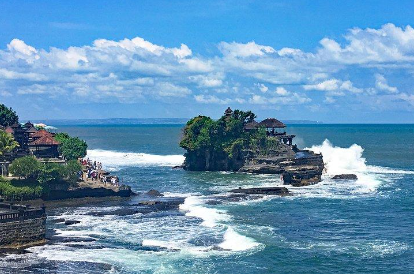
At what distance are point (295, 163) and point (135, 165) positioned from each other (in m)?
35.9

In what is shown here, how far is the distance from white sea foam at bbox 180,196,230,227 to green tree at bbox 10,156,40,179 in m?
17.4

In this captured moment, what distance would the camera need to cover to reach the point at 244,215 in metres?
63.8

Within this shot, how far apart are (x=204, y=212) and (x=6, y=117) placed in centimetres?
5953

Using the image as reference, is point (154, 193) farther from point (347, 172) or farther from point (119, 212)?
point (347, 172)

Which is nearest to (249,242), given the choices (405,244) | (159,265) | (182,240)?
(182,240)

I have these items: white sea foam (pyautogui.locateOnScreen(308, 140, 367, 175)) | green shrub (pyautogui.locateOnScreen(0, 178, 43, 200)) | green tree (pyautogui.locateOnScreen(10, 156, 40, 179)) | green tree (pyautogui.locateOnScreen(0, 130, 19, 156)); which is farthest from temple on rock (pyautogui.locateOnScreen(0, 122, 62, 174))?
white sea foam (pyautogui.locateOnScreen(308, 140, 367, 175))

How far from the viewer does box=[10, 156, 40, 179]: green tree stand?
226 feet

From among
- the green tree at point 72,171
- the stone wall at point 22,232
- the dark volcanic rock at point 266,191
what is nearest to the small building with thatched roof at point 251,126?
the dark volcanic rock at point 266,191

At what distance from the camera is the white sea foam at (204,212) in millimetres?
60625

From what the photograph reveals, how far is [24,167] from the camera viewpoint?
6881cm

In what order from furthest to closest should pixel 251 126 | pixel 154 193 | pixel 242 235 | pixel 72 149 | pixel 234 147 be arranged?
pixel 251 126, pixel 234 147, pixel 72 149, pixel 154 193, pixel 242 235

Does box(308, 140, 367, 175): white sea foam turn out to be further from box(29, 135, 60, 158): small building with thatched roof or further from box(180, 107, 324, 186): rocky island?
box(29, 135, 60, 158): small building with thatched roof

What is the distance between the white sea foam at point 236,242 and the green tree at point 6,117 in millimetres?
67752

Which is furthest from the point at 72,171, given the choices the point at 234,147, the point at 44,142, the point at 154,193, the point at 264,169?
the point at 234,147
